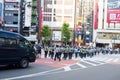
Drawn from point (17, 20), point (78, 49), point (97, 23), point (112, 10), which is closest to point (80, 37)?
point (97, 23)

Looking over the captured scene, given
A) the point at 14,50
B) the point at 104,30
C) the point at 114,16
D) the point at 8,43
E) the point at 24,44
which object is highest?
the point at 114,16

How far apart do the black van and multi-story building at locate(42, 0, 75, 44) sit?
224 feet

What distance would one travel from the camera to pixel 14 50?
733 inches

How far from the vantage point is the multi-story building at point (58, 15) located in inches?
3494

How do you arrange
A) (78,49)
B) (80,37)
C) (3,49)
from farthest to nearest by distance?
1. (80,37)
2. (78,49)
3. (3,49)

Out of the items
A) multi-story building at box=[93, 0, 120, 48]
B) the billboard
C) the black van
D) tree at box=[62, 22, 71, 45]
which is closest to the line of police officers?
the black van

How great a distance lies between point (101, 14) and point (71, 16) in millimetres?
9749

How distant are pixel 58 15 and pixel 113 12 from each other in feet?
59.7

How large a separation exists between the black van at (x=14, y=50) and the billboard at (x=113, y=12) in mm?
58067

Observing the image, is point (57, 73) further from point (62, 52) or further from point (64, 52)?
point (64, 52)

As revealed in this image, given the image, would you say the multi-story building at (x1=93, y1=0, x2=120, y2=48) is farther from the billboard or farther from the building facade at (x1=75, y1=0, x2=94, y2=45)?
the billboard

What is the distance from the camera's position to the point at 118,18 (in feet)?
252

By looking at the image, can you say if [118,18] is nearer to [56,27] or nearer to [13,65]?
[56,27]

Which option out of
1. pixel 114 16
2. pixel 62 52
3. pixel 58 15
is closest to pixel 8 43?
pixel 62 52
